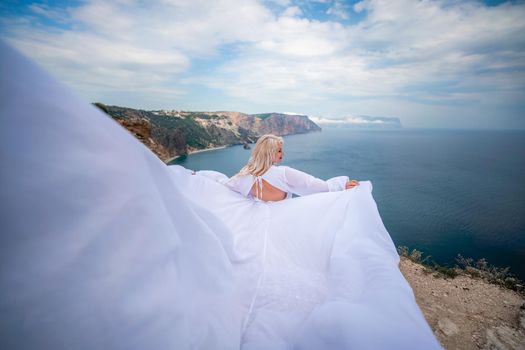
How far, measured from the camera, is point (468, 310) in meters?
4.01

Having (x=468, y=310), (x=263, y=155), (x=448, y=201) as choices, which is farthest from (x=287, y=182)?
(x=448, y=201)

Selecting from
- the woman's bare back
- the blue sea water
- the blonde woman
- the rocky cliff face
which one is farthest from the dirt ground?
the rocky cliff face

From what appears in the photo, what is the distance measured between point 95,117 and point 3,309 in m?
0.75

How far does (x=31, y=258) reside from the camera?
83 cm

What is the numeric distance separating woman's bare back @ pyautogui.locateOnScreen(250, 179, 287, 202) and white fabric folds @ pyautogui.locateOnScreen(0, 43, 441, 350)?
5.53 feet

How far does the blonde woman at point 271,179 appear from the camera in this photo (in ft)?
10.5

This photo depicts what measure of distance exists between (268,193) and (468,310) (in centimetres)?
392

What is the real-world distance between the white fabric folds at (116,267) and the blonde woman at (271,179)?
1663 mm

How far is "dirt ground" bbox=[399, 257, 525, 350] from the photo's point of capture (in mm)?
3309

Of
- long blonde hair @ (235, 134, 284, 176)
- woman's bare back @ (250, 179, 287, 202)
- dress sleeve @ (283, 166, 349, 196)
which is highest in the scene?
long blonde hair @ (235, 134, 284, 176)

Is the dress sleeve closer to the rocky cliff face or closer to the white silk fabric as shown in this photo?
the white silk fabric

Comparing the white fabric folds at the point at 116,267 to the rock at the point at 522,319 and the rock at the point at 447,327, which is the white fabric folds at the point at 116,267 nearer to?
the rock at the point at 447,327

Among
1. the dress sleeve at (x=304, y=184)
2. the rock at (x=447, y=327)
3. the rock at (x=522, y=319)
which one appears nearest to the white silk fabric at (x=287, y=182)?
the dress sleeve at (x=304, y=184)

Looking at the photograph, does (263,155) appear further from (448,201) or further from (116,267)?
(448,201)
